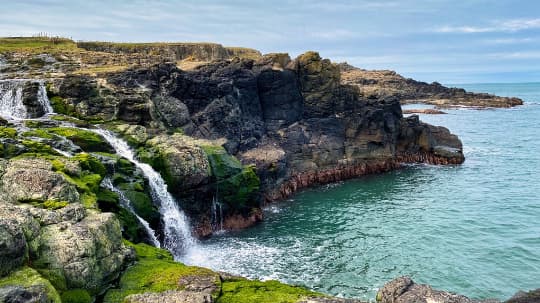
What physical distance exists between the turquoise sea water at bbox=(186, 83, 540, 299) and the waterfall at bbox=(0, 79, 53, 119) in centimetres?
2426

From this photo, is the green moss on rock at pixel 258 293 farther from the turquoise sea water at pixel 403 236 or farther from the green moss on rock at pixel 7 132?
the green moss on rock at pixel 7 132

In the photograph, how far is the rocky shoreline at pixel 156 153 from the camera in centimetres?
2011

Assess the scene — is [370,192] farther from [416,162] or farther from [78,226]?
[78,226]

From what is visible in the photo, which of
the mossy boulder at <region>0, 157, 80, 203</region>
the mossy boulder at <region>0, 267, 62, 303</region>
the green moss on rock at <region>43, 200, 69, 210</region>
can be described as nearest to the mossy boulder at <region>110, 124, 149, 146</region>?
the mossy boulder at <region>0, 157, 80, 203</region>

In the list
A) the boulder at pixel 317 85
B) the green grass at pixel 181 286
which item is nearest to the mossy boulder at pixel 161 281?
the green grass at pixel 181 286

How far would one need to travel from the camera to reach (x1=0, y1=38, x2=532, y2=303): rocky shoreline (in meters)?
20.1

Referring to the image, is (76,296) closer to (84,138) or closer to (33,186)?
A: (33,186)

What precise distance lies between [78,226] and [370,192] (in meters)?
46.8

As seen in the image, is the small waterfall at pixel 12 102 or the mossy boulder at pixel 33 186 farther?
the small waterfall at pixel 12 102

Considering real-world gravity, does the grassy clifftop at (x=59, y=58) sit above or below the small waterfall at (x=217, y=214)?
above

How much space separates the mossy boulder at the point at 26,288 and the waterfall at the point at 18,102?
3456 centimetres

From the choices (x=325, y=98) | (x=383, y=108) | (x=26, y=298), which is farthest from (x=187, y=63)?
(x=26, y=298)

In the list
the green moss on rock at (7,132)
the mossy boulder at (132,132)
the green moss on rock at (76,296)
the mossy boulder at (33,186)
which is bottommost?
the green moss on rock at (76,296)

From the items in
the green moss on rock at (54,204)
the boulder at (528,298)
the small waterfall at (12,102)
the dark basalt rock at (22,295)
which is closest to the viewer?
the dark basalt rock at (22,295)
